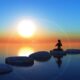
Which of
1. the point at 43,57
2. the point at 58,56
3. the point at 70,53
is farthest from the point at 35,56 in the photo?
the point at 70,53

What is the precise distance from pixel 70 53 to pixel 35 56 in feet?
34.7

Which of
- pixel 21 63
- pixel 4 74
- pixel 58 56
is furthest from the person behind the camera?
pixel 58 56

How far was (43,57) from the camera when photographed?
3562 cm

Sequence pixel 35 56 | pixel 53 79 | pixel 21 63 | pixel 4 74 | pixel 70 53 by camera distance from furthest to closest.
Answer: pixel 70 53, pixel 35 56, pixel 21 63, pixel 4 74, pixel 53 79

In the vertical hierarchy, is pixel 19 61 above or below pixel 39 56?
below

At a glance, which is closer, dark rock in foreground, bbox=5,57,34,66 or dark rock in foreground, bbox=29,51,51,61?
dark rock in foreground, bbox=5,57,34,66

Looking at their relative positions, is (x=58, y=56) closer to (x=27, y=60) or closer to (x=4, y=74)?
(x=27, y=60)

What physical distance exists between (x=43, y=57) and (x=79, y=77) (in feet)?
49.5

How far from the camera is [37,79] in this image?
19812 mm

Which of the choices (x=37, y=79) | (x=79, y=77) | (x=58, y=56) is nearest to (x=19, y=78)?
(x=37, y=79)

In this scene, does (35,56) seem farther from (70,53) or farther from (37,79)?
(37,79)

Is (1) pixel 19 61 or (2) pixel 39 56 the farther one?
(2) pixel 39 56

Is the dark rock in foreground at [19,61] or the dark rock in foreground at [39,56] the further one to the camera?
the dark rock in foreground at [39,56]

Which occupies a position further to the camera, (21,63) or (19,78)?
(21,63)
